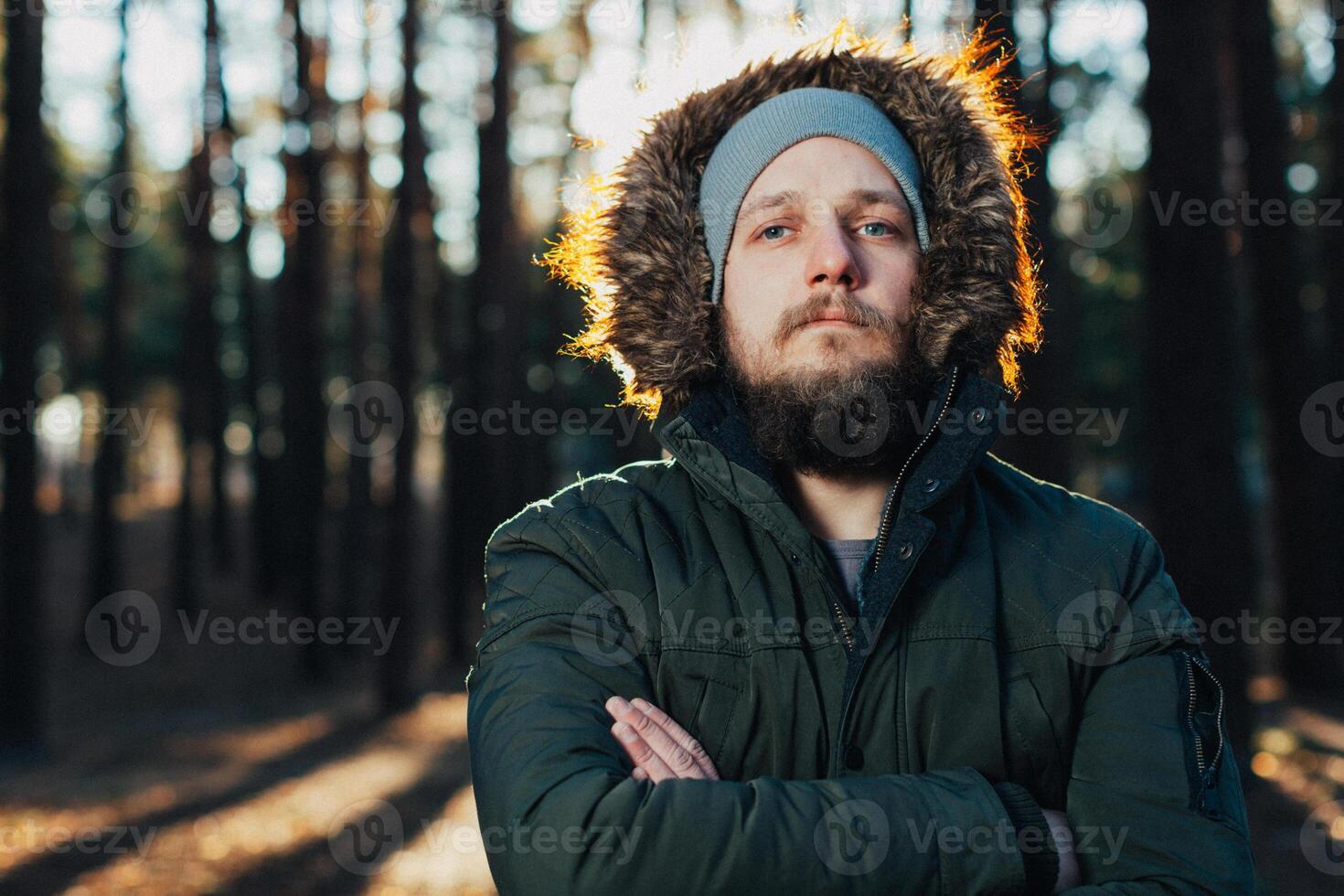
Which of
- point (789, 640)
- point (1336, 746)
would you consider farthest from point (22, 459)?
point (1336, 746)

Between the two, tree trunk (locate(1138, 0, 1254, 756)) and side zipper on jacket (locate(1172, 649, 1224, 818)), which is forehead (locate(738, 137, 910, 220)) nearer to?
side zipper on jacket (locate(1172, 649, 1224, 818))

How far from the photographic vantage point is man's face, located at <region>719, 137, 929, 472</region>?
9.14 feet

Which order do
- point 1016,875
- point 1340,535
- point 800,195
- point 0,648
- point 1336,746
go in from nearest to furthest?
point 1016,875 → point 800,195 → point 1336,746 → point 0,648 → point 1340,535

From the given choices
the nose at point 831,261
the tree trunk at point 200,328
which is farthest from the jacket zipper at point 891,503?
the tree trunk at point 200,328

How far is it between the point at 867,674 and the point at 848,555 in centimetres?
38

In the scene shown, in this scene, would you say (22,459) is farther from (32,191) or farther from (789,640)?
(789,640)

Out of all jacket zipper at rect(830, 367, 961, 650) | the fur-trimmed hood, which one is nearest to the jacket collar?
jacket zipper at rect(830, 367, 961, 650)

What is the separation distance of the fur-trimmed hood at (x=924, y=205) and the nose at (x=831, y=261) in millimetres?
232

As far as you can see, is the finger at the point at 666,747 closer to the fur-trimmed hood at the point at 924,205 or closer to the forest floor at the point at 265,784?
Answer: the fur-trimmed hood at the point at 924,205

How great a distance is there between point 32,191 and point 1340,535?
15.6 meters

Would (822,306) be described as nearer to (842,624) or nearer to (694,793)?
(842,624)

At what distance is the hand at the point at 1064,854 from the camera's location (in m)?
2.40

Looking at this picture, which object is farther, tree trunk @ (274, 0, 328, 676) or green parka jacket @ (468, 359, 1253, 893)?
tree trunk @ (274, 0, 328, 676)

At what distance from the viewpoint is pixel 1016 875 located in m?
2.29
